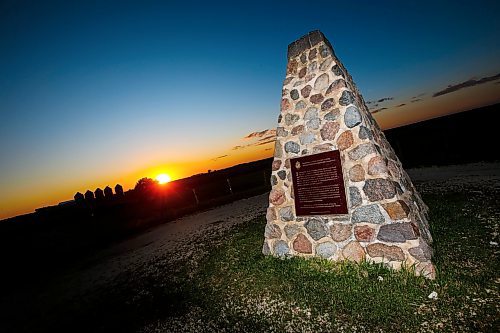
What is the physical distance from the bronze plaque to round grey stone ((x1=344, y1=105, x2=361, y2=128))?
556 mm

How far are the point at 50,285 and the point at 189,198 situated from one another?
1245 centimetres

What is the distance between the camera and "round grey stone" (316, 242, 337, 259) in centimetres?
473

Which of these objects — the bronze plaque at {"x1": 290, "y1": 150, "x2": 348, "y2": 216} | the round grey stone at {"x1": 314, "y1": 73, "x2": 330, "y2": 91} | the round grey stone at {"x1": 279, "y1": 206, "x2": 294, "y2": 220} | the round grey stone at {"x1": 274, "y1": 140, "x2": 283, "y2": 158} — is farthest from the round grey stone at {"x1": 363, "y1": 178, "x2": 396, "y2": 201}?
the round grey stone at {"x1": 314, "y1": 73, "x2": 330, "y2": 91}

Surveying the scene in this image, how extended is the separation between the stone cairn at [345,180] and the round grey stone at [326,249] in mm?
18

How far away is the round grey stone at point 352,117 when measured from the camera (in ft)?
14.6

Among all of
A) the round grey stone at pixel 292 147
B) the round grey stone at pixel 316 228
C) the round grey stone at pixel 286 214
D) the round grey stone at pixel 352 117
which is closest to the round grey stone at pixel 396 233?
the round grey stone at pixel 316 228

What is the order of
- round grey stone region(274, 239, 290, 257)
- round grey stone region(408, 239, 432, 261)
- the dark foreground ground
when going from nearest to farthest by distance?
the dark foreground ground → round grey stone region(408, 239, 432, 261) → round grey stone region(274, 239, 290, 257)

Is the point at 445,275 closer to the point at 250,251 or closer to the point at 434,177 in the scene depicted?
the point at 250,251

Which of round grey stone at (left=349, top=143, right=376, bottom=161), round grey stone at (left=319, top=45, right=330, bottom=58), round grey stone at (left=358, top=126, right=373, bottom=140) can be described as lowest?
round grey stone at (left=349, top=143, right=376, bottom=161)

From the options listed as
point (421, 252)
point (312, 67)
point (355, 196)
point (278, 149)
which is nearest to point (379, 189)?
point (355, 196)

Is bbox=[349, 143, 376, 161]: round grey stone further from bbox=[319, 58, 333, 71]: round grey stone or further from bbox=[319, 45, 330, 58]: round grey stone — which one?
bbox=[319, 45, 330, 58]: round grey stone

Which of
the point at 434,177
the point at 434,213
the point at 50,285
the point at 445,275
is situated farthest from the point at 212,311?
the point at 434,177

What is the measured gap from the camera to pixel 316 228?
4.93 meters

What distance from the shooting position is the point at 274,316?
3.84 metres
